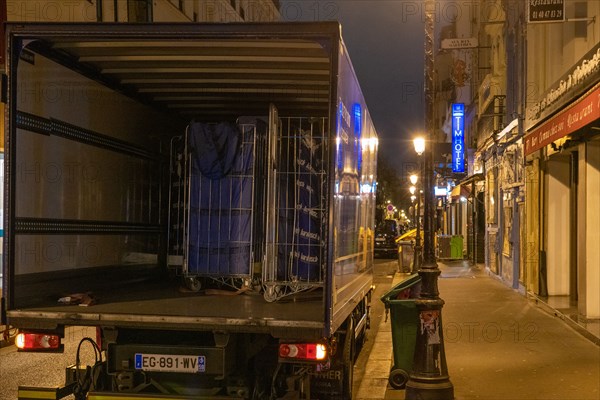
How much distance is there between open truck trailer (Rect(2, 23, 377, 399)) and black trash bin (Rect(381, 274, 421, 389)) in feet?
1.60

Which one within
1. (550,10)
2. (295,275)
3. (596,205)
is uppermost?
(550,10)

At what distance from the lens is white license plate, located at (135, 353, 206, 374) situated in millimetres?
5480

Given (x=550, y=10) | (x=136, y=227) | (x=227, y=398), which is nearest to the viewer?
(x=227, y=398)

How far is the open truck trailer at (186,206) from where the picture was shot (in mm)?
5465

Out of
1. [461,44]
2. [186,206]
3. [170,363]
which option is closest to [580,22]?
[461,44]

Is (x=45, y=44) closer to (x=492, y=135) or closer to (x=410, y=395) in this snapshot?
(x=410, y=395)

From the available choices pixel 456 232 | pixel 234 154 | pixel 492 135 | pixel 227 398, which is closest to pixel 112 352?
pixel 227 398

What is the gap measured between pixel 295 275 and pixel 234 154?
1.41m

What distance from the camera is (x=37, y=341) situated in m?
5.71

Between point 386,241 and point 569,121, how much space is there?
25.2 metres

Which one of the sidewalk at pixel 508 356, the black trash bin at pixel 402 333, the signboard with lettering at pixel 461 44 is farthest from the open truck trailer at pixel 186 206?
the signboard with lettering at pixel 461 44

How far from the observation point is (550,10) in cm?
Answer: 1288

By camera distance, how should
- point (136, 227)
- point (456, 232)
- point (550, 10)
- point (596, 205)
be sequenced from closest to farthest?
point (136, 227) → point (596, 205) → point (550, 10) → point (456, 232)

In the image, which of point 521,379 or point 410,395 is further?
point 521,379
